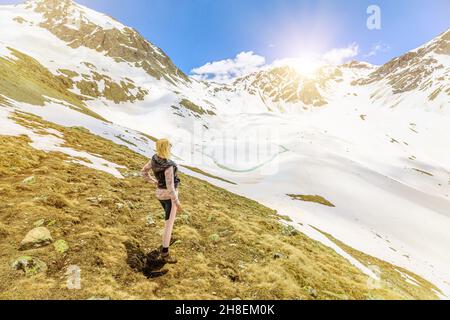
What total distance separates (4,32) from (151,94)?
96.3m

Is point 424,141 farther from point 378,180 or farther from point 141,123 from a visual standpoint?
point 141,123

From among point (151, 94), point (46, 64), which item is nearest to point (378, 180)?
point (151, 94)

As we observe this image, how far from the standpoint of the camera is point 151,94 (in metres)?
166

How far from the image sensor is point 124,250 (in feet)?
30.1

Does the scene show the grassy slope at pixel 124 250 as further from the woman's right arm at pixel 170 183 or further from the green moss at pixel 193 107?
the green moss at pixel 193 107

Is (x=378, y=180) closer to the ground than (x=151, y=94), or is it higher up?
closer to the ground

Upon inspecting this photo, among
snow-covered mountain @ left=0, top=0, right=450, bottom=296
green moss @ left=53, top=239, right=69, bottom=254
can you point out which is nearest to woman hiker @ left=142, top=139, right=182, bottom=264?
green moss @ left=53, top=239, right=69, bottom=254

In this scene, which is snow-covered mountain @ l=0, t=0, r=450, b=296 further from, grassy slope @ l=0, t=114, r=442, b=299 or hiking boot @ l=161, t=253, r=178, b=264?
hiking boot @ l=161, t=253, r=178, b=264

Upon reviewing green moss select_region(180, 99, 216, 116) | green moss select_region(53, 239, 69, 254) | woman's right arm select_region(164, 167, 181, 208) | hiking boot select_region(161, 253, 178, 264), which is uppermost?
green moss select_region(180, 99, 216, 116)

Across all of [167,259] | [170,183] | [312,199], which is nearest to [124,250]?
[167,259]

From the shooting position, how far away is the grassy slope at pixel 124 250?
7.47 meters

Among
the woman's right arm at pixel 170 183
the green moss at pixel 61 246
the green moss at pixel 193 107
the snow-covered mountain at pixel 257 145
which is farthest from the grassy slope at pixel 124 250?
the green moss at pixel 193 107

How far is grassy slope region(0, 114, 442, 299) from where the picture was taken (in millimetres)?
7473

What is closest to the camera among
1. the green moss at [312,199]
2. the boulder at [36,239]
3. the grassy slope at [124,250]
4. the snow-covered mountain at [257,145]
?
the grassy slope at [124,250]
